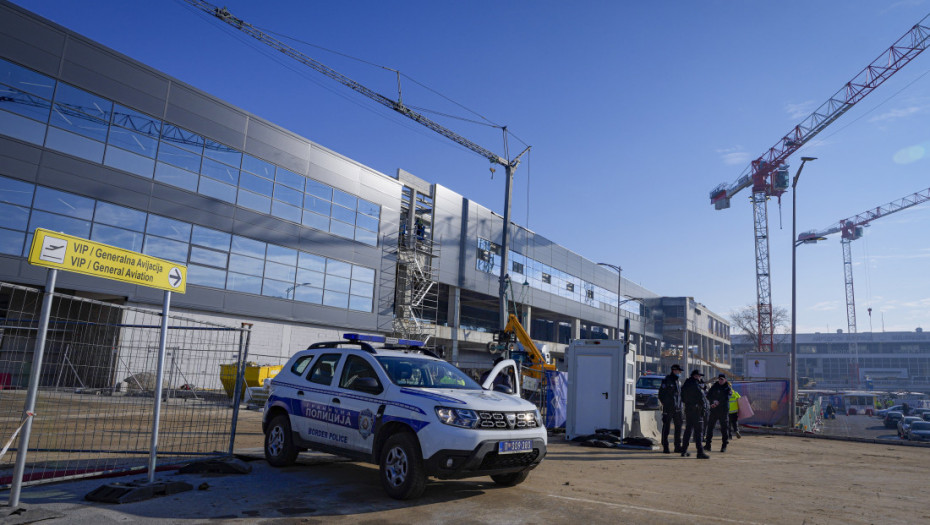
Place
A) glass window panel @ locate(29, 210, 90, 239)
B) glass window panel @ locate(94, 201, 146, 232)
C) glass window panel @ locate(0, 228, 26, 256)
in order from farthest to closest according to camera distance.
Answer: glass window panel @ locate(94, 201, 146, 232) < glass window panel @ locate(29, 210, 90, 239) < glass window panel @ locate(0, 228, 26, 256)

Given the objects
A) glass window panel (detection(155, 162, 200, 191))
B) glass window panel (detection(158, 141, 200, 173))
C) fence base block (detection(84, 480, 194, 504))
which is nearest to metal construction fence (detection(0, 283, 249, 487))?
fence base block (detection(84, 480, 194, 504))

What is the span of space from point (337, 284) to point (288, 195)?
571cm

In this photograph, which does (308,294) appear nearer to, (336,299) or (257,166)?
(336,299)

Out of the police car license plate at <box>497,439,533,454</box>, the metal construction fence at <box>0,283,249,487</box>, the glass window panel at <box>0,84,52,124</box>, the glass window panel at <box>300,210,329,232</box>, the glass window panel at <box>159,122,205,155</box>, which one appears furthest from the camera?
the glass window panel at <box>300,210,329,232</box>

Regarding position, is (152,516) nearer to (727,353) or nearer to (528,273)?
(528,273)

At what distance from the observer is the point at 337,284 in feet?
106

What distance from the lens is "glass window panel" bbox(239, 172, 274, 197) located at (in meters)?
28.0

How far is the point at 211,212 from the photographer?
87.1 feet

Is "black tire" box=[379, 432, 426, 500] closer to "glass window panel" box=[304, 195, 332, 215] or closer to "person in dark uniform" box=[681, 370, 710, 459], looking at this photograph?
"person in dark uniform" box=[681, 370, 710, 459]

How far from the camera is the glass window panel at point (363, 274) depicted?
33.5 metres

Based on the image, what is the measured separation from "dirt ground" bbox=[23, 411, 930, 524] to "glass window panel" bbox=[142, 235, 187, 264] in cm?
1715

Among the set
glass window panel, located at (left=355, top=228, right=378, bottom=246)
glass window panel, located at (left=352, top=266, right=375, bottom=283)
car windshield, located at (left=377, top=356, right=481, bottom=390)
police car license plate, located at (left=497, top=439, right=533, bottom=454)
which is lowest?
police car license plate, located at (left=497, top=439, right=533, bottom=454)

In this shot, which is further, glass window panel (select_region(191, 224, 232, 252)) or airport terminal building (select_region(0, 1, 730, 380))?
glass window panel (select_region(191, 224, 232, 252))

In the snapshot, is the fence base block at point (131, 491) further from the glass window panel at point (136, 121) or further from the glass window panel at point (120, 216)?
the glass window panel at point (136, 121)
